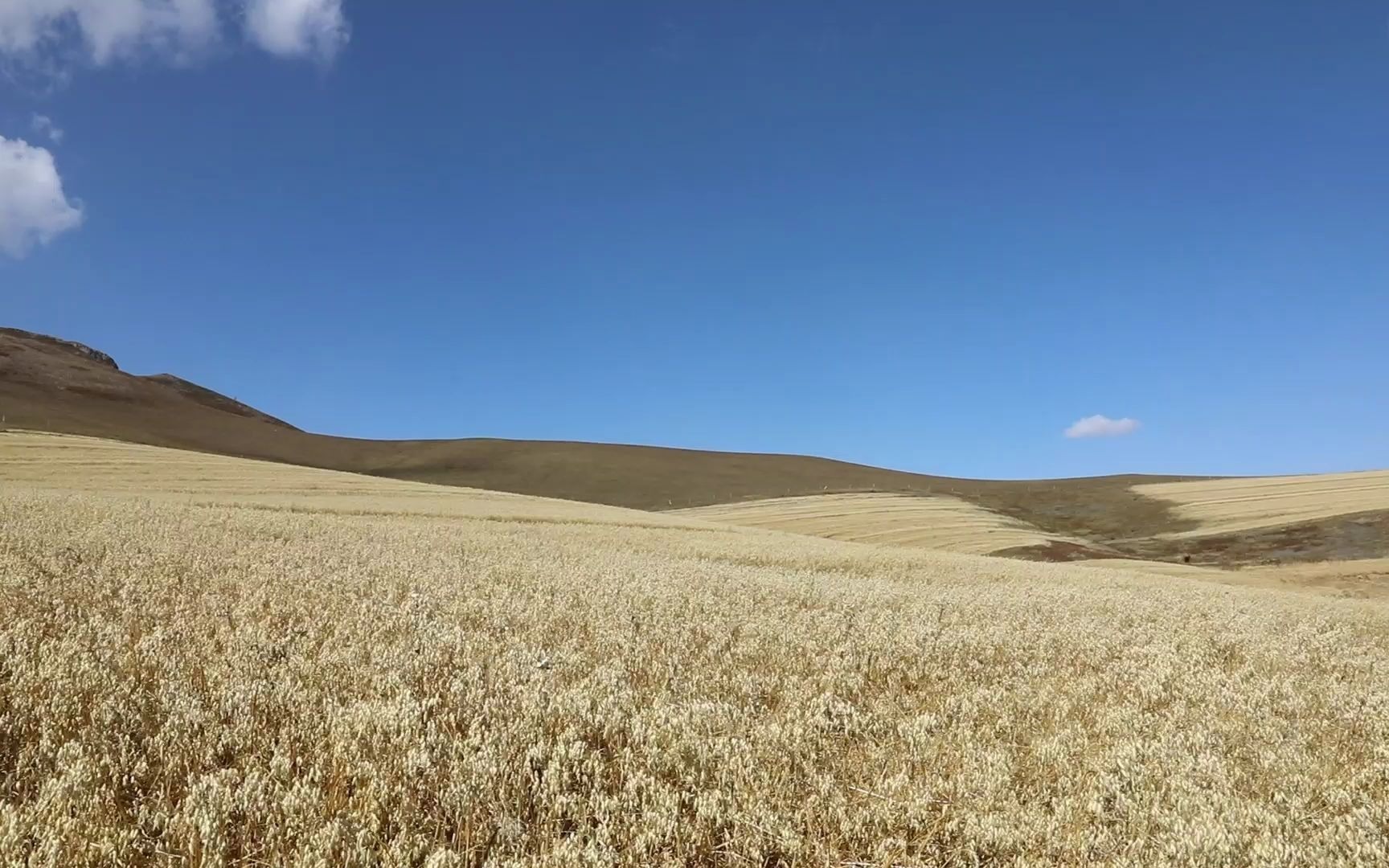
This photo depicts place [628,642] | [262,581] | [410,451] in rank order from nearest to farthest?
[628,642] → [262,581] → [410,451]

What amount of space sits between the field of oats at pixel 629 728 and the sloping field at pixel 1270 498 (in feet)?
146

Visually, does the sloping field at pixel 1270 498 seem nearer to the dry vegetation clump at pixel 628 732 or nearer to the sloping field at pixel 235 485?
the sloping field at pixel 235 485

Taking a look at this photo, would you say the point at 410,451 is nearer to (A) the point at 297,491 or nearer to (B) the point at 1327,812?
(A) the point at 297,491

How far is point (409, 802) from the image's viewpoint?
3.14 meters

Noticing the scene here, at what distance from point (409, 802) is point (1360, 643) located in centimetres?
1143

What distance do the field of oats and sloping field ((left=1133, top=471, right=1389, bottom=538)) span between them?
44.5m

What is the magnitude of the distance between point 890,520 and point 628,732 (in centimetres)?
4828

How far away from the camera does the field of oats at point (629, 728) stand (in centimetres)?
302

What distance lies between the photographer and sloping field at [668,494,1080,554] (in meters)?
43.9

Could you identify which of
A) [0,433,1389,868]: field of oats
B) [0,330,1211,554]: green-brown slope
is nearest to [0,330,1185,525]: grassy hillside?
[0,330,1211,554]: green-brown slope

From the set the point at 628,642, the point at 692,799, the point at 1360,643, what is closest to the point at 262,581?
the point at 628,642

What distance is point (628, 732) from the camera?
162 inches

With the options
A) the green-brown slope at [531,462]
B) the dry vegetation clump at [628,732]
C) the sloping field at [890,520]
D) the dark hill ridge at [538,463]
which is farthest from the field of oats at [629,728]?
the green-brown slope at [531,462]

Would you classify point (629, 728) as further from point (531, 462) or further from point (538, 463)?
point (531, 462)
